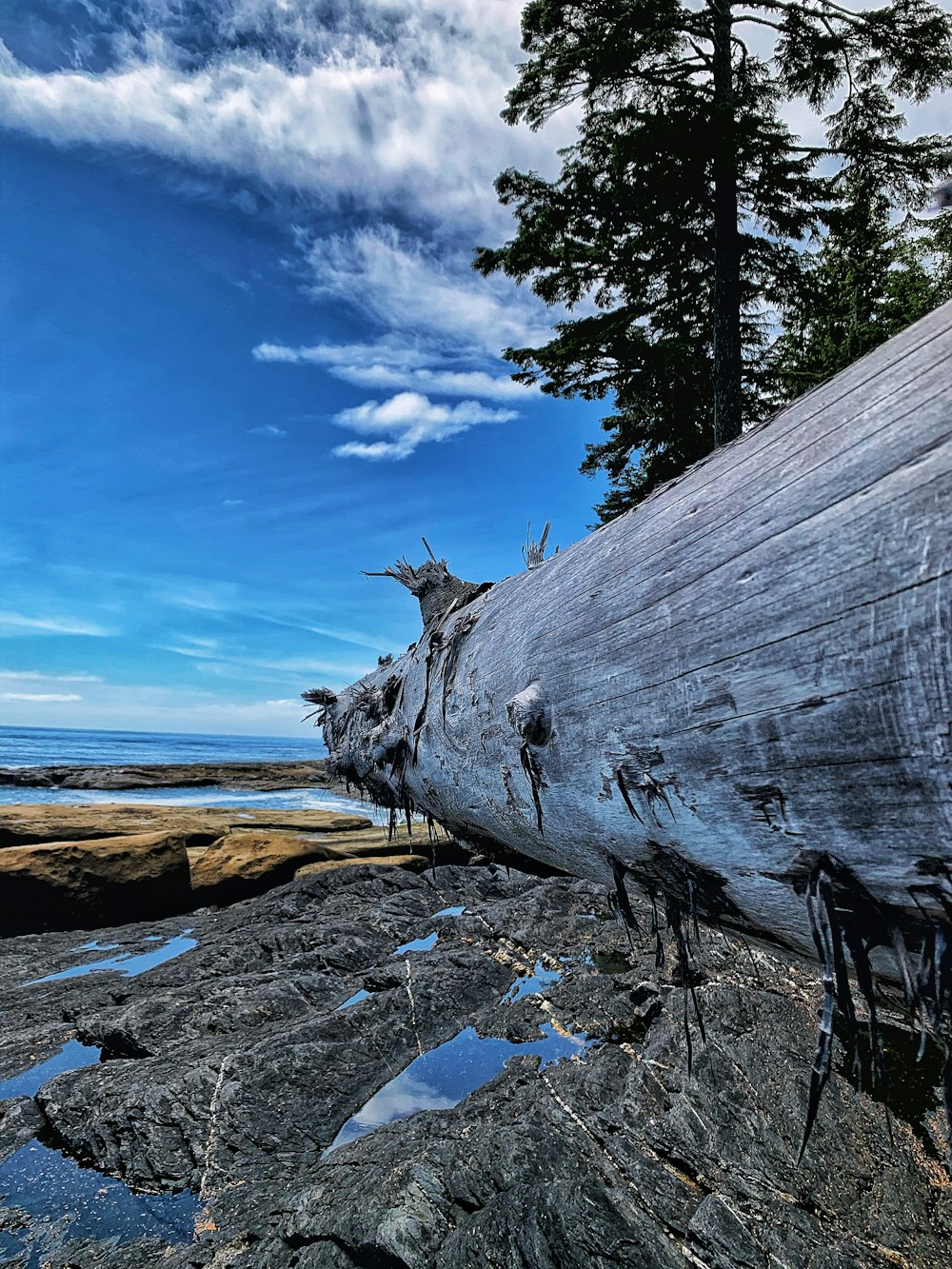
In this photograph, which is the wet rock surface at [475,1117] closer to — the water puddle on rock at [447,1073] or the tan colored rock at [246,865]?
the water puddle on rock at [447,1073]

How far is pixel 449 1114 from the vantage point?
343 centimetres

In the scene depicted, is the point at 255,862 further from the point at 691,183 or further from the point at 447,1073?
the point at 691,183

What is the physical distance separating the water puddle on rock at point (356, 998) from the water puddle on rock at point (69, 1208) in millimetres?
1637

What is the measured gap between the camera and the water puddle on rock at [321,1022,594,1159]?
369cm

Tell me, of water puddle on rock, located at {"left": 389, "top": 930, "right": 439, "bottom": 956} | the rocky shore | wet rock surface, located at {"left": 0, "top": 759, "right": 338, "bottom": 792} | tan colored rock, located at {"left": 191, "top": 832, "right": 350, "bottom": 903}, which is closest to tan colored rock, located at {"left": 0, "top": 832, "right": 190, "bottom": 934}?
tan colored rock, located at {"left": 191, "top": 832, "right": 350, "bottom": 903}

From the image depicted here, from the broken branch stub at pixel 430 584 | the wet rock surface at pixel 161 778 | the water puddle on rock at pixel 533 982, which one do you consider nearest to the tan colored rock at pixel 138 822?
the water puddle on rock at pixel 533 982

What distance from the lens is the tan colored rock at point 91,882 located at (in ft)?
25.2

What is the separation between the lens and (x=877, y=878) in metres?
0.83

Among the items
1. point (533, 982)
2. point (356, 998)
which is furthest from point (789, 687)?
point (533, 982)

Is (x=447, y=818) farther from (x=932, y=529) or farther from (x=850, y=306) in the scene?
(x=850, y=306)

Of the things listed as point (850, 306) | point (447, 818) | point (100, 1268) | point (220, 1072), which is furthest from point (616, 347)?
point (100, 1268)

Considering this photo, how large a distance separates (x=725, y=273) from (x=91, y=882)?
14623mm

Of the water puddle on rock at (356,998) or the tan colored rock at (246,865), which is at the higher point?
the tan colored rock at (246,865)

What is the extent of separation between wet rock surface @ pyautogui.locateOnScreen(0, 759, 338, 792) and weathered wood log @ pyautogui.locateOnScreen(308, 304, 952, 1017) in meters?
30.4
